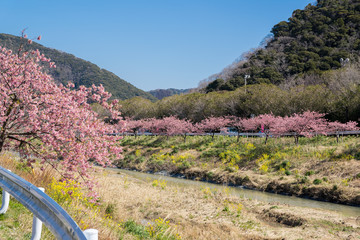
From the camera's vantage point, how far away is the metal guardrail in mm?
2719

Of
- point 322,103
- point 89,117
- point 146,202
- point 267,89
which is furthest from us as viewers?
point 267,89

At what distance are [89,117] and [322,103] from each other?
3350 centimetres

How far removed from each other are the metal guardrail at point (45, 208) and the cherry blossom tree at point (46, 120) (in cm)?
393

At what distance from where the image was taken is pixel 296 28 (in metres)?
84.8

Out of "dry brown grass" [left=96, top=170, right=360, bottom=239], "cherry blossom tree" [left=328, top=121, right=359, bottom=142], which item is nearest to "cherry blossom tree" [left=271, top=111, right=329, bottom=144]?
"cherry blossom tree" [left=328, top=121, right=359, bottom=142]

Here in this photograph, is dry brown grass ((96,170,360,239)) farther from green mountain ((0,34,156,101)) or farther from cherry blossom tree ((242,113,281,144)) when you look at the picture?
green mountain ((0,34,156,101))

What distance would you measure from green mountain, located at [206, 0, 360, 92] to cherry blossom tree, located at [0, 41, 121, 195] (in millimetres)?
55253

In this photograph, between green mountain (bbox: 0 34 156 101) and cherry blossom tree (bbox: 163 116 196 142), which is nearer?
cherry blossom tree (bbox: 163 116 196 142)

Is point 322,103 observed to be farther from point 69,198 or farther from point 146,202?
point 69,198

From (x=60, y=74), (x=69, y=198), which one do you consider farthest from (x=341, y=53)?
(x=60, y=74)

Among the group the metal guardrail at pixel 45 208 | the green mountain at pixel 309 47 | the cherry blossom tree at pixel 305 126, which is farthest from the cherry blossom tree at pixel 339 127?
the green mountain at pixel 309 47

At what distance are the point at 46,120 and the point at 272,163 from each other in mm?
21335

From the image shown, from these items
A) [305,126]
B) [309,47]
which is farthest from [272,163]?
[309,47]

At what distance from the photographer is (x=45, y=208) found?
3254mm
